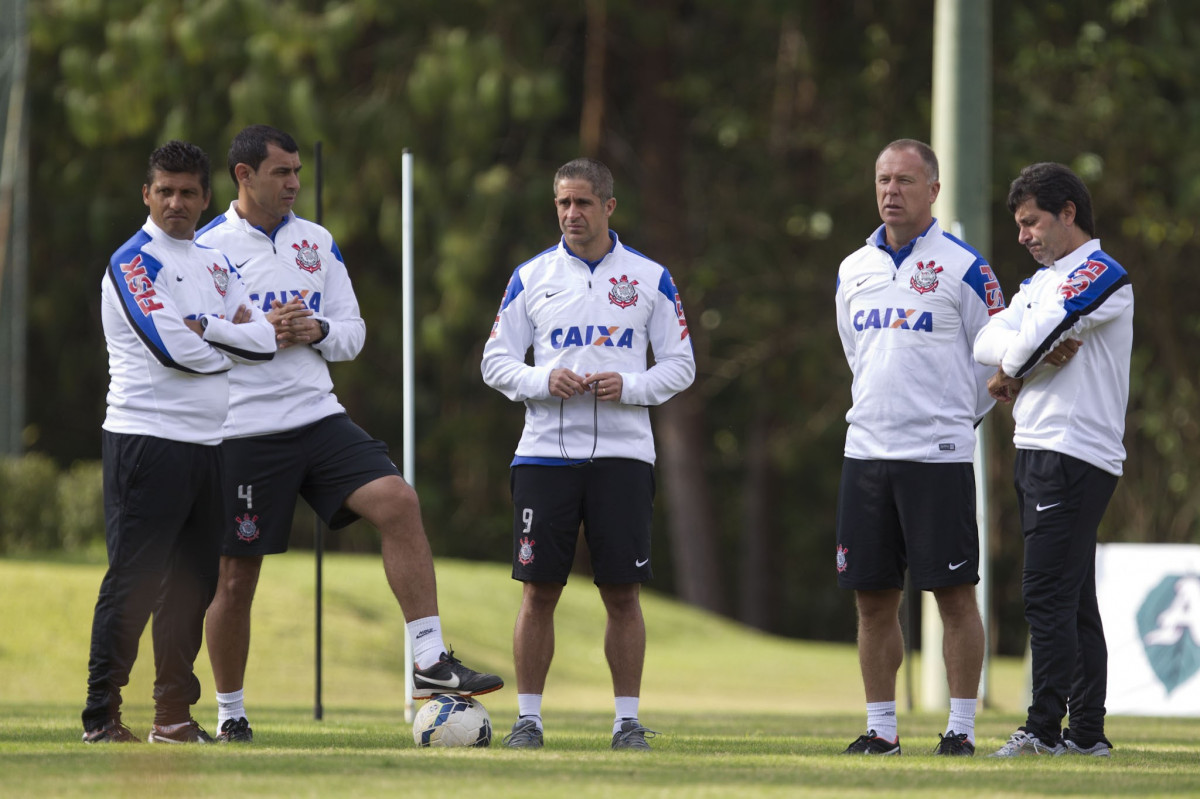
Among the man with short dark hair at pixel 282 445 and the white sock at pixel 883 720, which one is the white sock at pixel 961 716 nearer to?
the white sock at pixel 883 720

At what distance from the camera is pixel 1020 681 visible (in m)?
17.2

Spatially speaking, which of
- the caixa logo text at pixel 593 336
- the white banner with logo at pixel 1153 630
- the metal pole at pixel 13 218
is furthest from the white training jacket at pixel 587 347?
the metal pole at pixel 13 218

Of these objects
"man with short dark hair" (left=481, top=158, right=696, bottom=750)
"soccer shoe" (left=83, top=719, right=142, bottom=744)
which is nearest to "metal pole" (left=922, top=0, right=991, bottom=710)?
"man with short dark hair" (left=481, top=158, right=696, bottom=750)

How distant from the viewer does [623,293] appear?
6594 mm

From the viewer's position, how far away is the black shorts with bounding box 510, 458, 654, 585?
21.2 ft

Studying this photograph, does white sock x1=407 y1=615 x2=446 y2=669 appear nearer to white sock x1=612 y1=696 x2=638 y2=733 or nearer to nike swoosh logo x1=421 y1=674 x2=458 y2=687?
nike swoosh logo x1=421 y1=674 x2=458 y2=687

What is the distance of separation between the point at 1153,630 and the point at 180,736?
6.28 metres

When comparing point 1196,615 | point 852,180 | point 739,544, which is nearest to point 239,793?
point 1196,615

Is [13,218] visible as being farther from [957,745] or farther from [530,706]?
[957,745]

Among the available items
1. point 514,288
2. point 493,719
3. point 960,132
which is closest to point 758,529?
point 960,132

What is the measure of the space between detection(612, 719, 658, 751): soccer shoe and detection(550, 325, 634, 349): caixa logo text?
1.44 metres

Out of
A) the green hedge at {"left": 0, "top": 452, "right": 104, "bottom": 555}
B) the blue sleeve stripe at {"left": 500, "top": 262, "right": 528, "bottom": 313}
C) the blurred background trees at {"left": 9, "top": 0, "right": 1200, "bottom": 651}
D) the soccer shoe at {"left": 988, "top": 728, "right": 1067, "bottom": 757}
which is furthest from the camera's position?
the blurred background trees at {"left": 9, "top": 0, "right": 1200, "bottom": 651}

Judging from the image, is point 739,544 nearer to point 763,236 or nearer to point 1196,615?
point 763,236

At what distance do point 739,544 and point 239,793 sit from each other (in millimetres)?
25449
